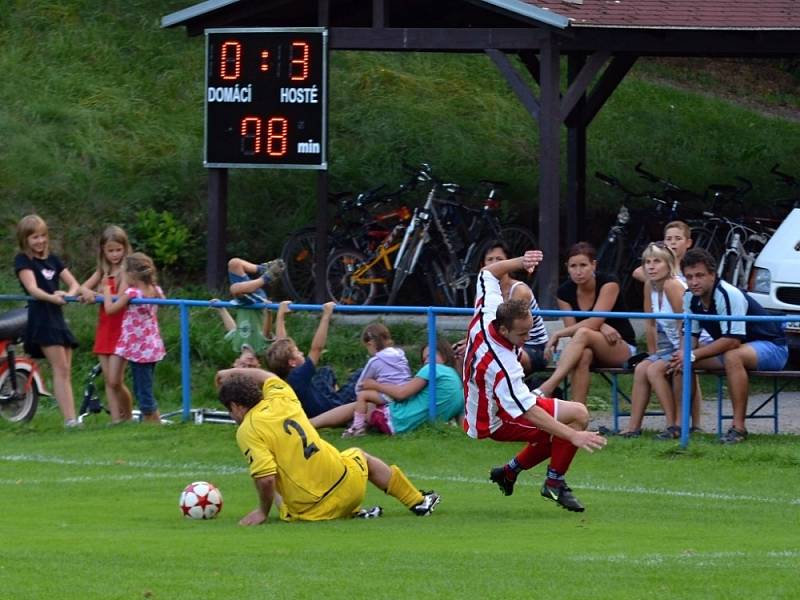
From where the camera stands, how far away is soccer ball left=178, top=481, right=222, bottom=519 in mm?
11086

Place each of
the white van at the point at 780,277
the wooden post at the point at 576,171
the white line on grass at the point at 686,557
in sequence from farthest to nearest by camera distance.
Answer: the wooden post at the point at 576,171, the white van at the point at 780,277, the white line on grass at the point at 686,557

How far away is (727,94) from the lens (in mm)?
31844

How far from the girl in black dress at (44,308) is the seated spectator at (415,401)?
2.44 m

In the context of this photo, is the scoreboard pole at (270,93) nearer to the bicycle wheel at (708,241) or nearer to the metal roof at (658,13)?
the metal roof at (658,13)

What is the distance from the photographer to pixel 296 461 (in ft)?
34.9

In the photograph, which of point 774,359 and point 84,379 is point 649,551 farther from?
point 84,379

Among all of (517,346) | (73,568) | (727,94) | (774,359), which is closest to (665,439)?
(774,359)

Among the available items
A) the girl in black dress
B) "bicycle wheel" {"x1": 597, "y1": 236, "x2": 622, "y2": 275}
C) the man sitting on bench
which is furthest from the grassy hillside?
the man sitting on bench

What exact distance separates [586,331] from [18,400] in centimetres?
518

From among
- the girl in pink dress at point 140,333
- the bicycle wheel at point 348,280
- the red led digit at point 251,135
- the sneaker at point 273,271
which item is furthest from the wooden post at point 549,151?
the girl in pink dress at point 140,333

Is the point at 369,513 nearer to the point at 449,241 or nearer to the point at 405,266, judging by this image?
the point at 405,266

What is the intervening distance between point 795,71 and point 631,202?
1063 centimetres

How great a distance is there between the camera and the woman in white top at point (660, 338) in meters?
14.1

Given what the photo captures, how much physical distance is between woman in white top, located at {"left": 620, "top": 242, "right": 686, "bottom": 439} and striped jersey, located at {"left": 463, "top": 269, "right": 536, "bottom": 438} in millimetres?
2972
